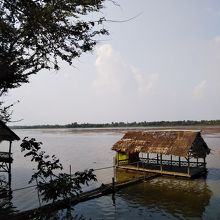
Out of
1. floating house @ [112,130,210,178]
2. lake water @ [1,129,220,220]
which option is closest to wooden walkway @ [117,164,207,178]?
floating house @ [112,130,210,178]

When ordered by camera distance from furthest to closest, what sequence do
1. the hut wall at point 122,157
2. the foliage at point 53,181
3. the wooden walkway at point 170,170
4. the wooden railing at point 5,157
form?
the hut wall at point 122,157 < the wooden walkway at point 170,170 < the wooden railing at point 5,157 < the foliage at point 53,181

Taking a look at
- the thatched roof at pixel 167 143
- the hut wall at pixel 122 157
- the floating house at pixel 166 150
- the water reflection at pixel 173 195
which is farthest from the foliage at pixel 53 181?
the hut wall at pixel 122 157

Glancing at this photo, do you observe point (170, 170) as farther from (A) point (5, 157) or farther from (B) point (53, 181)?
(B) point (53, 181)

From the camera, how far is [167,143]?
30.5m

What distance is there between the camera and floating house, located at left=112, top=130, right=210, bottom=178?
1148 inches

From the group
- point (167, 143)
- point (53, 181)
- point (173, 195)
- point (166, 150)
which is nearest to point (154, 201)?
point (173, 195)

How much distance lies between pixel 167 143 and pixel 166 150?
3.45 feet

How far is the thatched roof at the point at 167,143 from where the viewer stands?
1155 inches

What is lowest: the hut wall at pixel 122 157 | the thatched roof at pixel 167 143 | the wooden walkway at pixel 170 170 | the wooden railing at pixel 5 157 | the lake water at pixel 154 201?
the lake water at pixel 154 201

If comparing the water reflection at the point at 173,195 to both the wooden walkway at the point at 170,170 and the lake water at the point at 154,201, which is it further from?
the wooden walkway at the point at 170,170

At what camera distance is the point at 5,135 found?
23.8 m

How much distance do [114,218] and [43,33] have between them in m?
13.9

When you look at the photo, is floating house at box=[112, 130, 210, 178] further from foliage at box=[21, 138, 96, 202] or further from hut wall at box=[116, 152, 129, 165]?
foliage at box=[21, 138, 96, 202]

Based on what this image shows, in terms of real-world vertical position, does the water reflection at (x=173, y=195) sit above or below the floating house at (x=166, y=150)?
below
